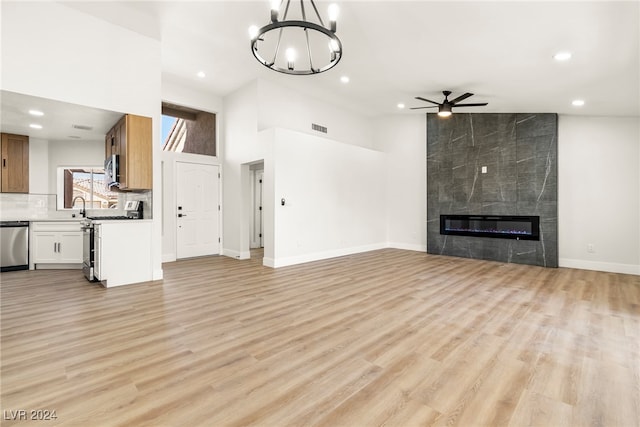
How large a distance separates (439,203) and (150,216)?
6.02m

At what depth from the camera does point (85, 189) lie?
6.20 metres

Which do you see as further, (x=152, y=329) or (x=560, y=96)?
(x=560, y=96)

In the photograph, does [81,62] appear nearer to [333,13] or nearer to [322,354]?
[333,13]

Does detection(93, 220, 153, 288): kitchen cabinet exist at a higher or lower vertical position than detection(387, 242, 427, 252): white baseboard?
higher

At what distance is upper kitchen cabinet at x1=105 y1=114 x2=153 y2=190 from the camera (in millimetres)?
4395

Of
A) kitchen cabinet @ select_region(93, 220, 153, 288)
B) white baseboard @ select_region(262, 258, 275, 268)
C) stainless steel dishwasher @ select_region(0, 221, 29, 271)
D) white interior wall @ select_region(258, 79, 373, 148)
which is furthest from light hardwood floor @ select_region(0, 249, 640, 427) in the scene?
white interior wall @ select_region(258, 79, 373, 148)

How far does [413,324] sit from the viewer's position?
299 cm

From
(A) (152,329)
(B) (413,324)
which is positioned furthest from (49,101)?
(B) (413,324)

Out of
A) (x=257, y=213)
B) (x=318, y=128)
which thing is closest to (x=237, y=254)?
(x=257, y=213)

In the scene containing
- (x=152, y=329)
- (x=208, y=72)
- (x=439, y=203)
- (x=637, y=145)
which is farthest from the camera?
(x=439, y=203)

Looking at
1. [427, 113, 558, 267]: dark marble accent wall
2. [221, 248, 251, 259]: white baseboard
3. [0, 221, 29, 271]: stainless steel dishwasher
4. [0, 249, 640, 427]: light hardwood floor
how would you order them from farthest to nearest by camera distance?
[221, 248, 251, 259]: white baseboard < [427, 113, 558, 267]: dark marble accent wall < [0, 221, 29, 271]: stainless steel dishwasher < [0, 249, 640, 427]: light hardwood floor

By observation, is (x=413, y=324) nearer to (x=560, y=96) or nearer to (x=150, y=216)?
(x=150, y=216)

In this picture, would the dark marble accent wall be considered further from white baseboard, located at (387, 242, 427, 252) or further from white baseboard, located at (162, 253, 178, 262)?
white baseboard, located at (162, 253, 178, 262)

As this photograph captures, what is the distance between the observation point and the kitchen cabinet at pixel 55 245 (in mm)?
5441
